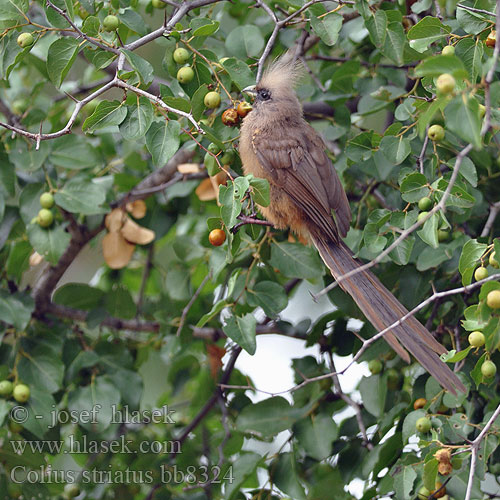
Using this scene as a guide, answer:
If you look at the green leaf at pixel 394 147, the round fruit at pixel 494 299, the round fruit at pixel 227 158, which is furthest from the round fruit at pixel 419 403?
the round fruit at pixel 227 158

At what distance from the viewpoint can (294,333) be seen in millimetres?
3680

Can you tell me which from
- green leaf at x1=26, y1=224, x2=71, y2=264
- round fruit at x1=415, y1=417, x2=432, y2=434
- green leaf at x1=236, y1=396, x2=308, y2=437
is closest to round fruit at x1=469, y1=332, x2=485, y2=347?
round fruit at x1=415, y1=417, x2=432, y2=434

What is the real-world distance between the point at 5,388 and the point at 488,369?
2096mm

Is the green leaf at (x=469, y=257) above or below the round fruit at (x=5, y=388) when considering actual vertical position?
above

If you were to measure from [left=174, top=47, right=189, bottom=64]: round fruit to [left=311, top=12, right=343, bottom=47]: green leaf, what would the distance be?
53 cm

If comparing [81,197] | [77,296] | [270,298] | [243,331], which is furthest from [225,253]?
[77,296]

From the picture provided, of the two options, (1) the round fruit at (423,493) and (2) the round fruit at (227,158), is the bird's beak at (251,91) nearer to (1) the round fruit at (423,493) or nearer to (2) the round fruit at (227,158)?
(2) the round fruit at (227,158)

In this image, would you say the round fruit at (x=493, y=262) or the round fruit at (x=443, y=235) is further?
the round fruit at (x=443, y=235)

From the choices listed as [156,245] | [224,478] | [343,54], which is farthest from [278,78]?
Result: [224,478]

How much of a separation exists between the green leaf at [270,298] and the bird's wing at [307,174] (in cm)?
42

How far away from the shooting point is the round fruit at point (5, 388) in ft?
10.6

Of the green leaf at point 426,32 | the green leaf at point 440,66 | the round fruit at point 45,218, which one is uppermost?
the green leaf at point 440,66

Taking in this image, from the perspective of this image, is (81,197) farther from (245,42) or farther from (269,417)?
(269,417)

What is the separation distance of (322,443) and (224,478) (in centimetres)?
48
